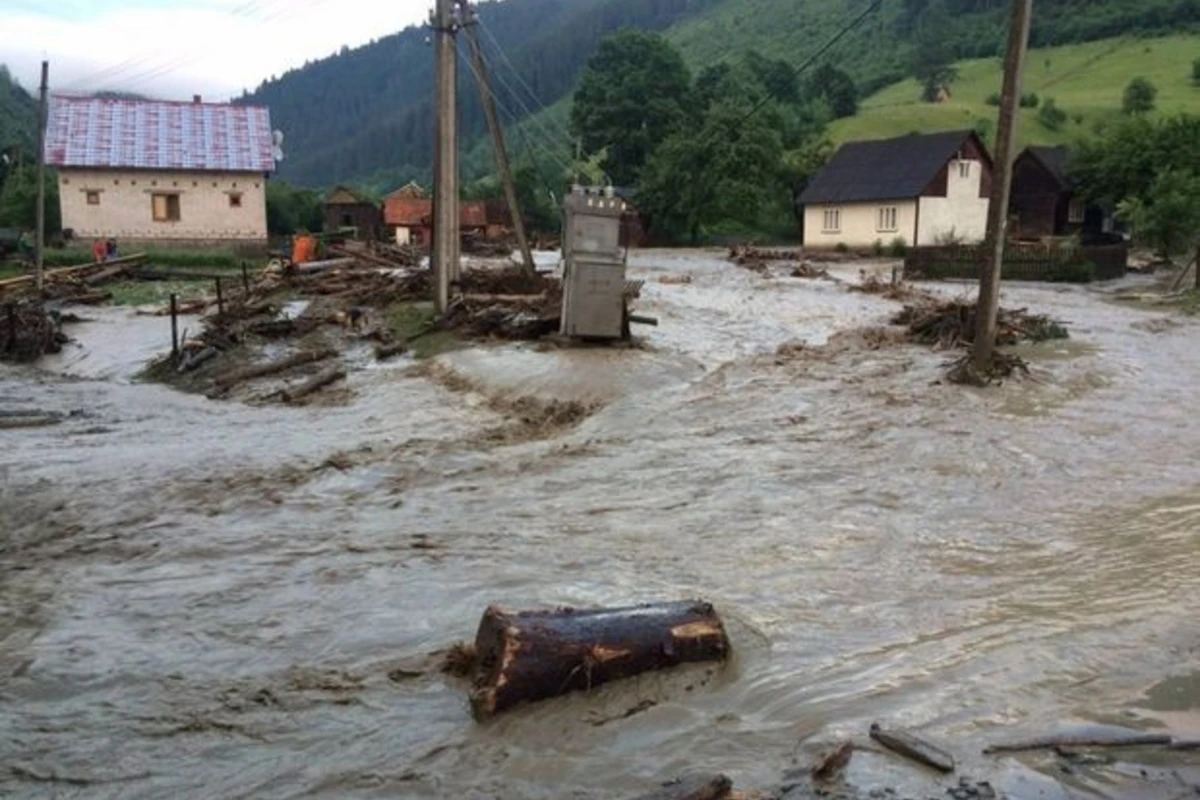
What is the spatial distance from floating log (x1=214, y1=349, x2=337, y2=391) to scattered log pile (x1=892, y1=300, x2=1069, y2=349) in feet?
34.7

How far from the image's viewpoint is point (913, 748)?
454 cm

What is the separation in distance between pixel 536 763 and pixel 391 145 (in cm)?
15868

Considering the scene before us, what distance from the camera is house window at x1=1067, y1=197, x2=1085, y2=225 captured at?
2413 inches

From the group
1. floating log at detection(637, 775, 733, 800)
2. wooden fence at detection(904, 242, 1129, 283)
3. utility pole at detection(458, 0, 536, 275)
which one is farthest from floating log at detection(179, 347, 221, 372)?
wooden fence at detection(904, 242, 1129, 283)

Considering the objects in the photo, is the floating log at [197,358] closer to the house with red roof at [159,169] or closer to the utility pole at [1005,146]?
the utility pole at [1005,146]

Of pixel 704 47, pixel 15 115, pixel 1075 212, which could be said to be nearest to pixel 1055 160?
pixel 1075 212

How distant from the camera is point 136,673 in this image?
584cm

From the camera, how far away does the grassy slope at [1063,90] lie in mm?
76500

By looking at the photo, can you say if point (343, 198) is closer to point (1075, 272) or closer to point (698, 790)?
point (1075, 272)

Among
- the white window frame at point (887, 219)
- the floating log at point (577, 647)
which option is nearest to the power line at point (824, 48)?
the white window frame at point (887, 219)

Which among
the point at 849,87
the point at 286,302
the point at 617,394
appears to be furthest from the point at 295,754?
the point at 849,87

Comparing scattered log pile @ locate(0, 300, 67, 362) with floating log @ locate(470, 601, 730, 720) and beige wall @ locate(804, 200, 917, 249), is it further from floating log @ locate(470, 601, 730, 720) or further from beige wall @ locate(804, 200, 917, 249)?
beige wall @ locate(804, 200, 917, 249)

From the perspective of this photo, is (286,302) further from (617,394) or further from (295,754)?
(295,754)

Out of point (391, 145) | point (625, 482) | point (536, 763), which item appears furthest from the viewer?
point (391, 145)
